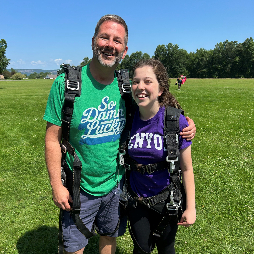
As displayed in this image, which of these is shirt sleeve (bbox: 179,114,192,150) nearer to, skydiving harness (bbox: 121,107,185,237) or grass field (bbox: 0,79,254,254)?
skydiving harness (bbox: 121,107,185,237)

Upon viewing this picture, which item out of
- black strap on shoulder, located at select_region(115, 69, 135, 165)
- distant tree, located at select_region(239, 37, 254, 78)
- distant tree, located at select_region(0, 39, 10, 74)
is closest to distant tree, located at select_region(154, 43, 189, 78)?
distant tree, located at select_region(239, 37, 254, 78)

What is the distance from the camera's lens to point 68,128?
8.70 feet

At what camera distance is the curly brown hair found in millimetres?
2731

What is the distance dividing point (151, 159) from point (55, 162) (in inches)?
46.5

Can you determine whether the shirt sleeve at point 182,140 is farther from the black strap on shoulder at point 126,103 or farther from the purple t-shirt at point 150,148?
the black strap on shoulder at point 126,103

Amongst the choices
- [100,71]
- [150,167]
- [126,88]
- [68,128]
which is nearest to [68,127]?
[68,128]

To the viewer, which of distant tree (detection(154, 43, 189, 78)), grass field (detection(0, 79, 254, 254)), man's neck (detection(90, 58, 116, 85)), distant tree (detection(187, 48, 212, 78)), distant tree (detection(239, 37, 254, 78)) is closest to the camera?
man's neck (detection(90, 58, 116, 85))

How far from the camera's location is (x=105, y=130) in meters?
2.83

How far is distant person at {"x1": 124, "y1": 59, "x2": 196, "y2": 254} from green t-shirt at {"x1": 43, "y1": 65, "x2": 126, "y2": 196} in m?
0.26

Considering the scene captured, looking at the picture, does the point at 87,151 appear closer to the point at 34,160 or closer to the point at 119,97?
the point at 119,97

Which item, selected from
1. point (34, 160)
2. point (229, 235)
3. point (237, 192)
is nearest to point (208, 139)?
point (237, 192)

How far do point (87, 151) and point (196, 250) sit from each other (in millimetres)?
3354

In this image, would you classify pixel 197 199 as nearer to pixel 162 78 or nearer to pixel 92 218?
pixel 92 218

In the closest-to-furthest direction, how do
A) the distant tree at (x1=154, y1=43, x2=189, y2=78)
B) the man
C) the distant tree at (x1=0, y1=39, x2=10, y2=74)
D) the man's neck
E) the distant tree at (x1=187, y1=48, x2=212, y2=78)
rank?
1. the man
2. the man's neck
3. the distant tree at (x1=0, y1=39, x2=10, y2=74)
4. the distant tree at (x1=187, y1=48, x2=212, y2=78)
5. the distant tree at (x1=154, y1=43, x2=189, y2=78)
